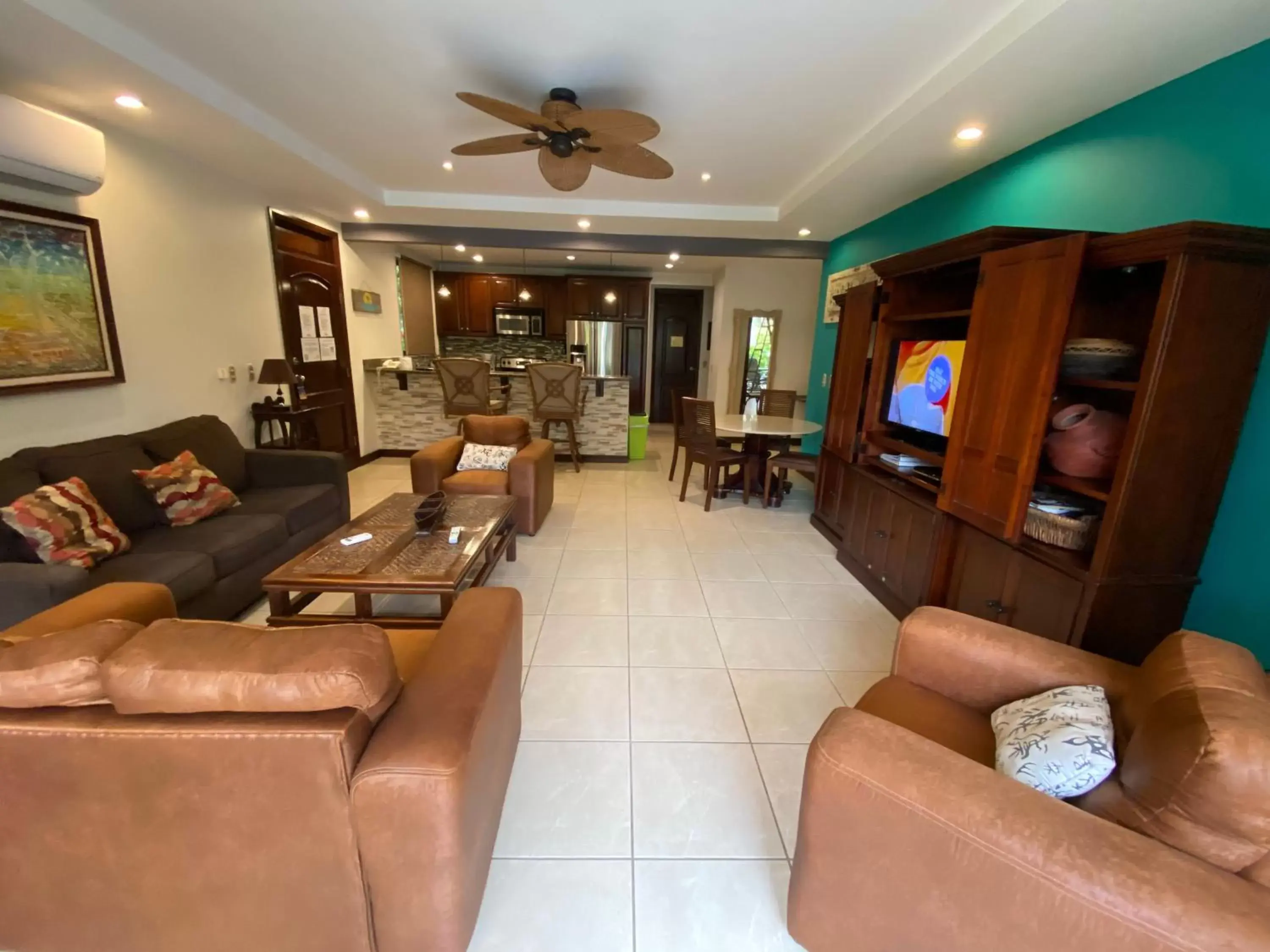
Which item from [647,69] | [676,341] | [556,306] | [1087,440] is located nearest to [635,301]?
[676,341]

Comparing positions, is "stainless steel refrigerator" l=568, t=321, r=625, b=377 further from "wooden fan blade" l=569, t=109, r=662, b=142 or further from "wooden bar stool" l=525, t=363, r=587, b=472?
"wooden fan blade" l=569, t=109, r=662, b=142

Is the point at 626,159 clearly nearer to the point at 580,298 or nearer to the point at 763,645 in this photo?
the point at 763,645

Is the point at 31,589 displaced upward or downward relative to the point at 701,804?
upward

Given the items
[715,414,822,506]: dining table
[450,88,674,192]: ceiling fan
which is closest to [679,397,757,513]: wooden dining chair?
[715,414,822,506]: dining table

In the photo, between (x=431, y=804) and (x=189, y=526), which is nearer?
(x=431, y=804)

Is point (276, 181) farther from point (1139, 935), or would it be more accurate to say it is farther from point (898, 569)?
point (1139, 935)

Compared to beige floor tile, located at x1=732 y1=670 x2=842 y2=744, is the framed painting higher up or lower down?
higher up

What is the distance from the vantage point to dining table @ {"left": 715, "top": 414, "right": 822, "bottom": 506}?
4.32m

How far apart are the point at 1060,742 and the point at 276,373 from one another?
460 cm

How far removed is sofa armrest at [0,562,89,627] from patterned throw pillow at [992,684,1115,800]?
2777 mm

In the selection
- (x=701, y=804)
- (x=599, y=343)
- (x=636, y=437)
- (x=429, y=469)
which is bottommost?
(x=701, y=804)

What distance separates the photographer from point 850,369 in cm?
342

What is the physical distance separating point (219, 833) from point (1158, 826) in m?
1.66

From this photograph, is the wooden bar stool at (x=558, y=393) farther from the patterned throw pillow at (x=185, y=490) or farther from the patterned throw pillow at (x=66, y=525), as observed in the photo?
the patterned throw pillow at (x=66, y=525)
